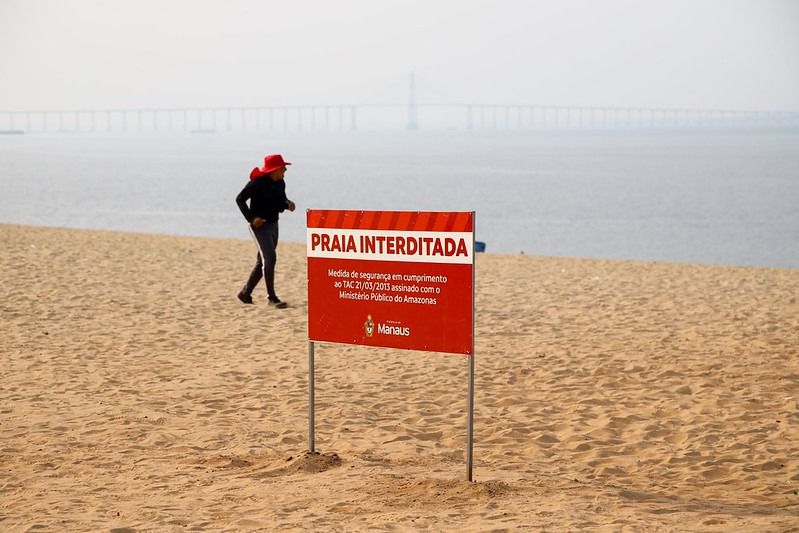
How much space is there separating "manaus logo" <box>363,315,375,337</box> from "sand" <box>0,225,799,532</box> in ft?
2.47

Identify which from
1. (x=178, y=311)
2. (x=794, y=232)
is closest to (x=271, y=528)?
(x=178, y=311)

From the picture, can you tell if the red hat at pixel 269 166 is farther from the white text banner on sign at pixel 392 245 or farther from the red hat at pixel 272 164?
the white text banner on sign at pixel 392 245

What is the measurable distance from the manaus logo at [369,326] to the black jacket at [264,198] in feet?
18.2

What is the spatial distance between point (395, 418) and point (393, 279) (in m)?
1.84

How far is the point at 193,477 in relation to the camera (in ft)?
18.1

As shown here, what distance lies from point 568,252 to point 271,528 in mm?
34894

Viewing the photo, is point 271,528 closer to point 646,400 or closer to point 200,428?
point 200,428

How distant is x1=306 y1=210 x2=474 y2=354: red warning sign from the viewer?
5.16 m

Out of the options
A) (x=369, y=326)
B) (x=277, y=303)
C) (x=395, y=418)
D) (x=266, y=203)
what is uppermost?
(x=266, y=203)

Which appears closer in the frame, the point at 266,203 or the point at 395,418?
the point at 395,418

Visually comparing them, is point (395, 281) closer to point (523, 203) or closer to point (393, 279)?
point (393, 279)

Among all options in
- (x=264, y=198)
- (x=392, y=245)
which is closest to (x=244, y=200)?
(x=264, y=198)

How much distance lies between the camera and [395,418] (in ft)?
22.9

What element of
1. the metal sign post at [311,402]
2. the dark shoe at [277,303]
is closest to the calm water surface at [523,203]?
the dark shoe at [277,303]
